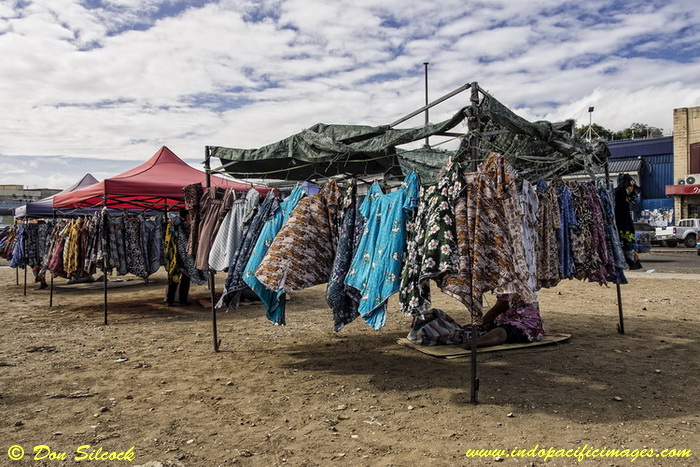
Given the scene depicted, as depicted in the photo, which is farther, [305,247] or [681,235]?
[681,235]

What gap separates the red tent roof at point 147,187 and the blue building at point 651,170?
90.6ft

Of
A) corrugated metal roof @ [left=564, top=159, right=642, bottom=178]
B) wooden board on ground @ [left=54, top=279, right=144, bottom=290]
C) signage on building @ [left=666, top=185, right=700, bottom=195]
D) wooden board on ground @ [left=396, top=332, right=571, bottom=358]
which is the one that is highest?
corrugated metal roof @ [left=564, top=159, right=642, bottom=178]

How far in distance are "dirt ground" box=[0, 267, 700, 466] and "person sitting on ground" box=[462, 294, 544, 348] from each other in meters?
0.22

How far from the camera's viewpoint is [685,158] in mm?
28844

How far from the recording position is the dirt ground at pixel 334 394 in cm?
353

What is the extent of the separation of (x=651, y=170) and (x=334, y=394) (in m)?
32.5

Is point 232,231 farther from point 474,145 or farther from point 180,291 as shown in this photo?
point 180,291

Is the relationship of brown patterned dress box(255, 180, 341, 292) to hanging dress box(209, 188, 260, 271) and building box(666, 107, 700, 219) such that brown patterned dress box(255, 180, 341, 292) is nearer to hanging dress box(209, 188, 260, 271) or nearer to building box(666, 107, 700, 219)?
hanging dress box(209, 188, 260, 271)

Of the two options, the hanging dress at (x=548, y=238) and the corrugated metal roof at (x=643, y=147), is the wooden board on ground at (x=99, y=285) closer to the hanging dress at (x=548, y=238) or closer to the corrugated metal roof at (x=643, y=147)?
the hanging dress at (x=548, y=238)

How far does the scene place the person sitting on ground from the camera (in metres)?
6.02

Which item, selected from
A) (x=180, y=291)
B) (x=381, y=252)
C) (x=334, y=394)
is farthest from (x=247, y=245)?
(x=180, y=291)

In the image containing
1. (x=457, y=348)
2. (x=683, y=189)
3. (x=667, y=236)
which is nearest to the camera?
(x=457, y=348)

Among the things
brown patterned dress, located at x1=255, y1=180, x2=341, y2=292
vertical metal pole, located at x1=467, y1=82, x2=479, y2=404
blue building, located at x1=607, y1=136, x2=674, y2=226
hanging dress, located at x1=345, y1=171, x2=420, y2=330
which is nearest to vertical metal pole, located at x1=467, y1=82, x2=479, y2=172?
vertical metal pole, located at x1=467, y1=82, x2=479, y2=404

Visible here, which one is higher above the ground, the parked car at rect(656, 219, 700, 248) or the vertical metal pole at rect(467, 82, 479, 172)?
the vertical metal pole at rect(467, 82, 479, 172)
